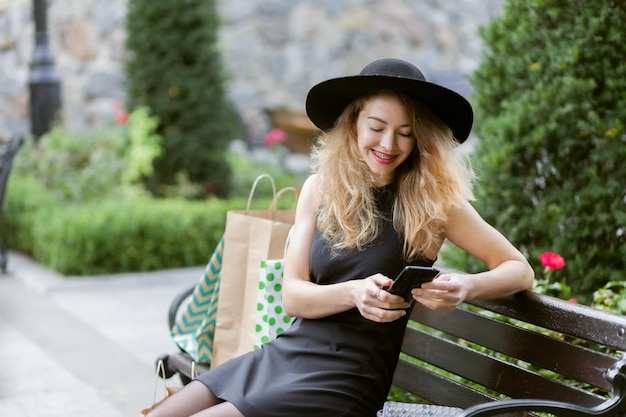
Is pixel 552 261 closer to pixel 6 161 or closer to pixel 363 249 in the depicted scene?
pixel 363 249

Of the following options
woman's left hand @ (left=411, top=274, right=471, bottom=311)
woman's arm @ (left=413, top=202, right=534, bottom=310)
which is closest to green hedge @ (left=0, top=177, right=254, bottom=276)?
woman's arm @ (left=413, top=202, right=534, bottom=310)

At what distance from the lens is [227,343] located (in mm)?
3434

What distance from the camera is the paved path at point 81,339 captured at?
4.49 metres

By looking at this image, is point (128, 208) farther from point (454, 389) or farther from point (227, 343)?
point (454, 389)

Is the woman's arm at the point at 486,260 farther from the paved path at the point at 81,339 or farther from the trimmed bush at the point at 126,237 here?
the trimmed bush at the point at 126,237

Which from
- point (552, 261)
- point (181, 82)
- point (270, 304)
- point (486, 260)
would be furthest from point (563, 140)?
point (181, 82)

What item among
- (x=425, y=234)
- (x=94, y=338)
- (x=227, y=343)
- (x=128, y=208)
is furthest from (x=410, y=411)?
(x=128, y=208)

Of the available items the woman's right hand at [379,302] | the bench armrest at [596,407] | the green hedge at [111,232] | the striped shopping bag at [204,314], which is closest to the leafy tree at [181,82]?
the green hedge at [111,232]

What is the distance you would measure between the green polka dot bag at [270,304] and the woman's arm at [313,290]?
0.16 m

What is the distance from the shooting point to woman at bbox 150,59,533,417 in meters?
2.70

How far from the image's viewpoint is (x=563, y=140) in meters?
3.84

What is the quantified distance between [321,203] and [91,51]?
32.0ft

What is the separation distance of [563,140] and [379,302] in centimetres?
164

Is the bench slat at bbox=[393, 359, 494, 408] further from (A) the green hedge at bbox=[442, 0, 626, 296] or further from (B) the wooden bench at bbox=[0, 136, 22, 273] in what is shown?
(B) the wooden bench at bbox=[0, 136, 22, 273]
